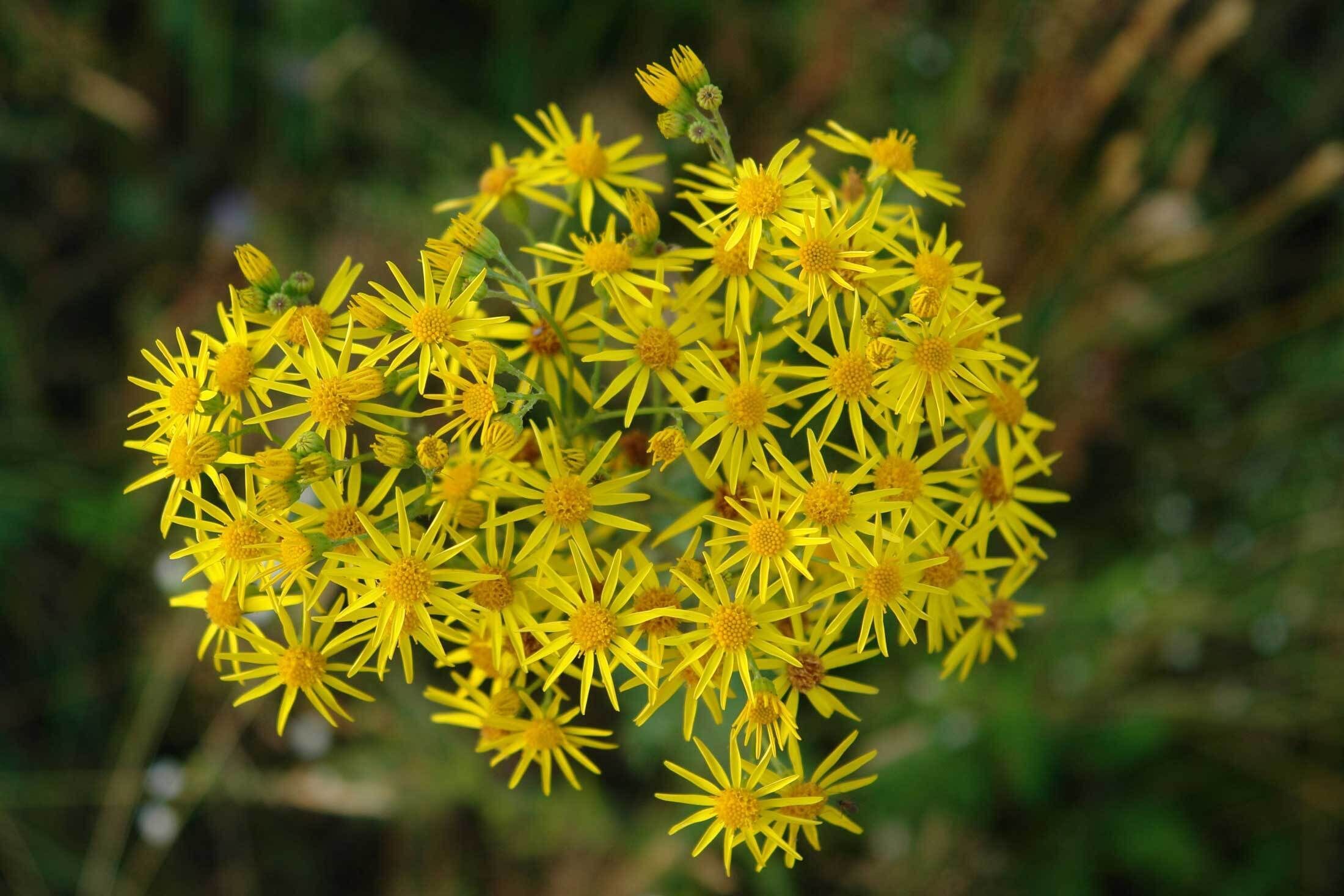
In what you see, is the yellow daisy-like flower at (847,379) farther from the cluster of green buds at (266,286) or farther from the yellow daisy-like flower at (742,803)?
the cluster of green buds at (266,286)

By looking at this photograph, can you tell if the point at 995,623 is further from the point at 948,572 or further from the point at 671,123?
the point at 671,123

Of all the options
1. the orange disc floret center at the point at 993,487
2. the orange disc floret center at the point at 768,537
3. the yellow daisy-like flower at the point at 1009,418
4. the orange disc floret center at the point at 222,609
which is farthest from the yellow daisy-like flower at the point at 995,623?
the orange disc floret center at the point at 222,609

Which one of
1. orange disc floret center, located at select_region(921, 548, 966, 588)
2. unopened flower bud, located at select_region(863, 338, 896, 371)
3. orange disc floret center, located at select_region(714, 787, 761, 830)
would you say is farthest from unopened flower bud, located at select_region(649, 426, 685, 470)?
orange disc floret center, located at select_region(714, 787, 761, 830)

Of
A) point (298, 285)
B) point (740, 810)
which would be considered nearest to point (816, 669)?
point (740, 810)

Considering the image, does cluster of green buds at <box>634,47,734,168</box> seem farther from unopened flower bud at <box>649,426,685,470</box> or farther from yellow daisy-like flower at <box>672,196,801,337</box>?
unopened flower bud at <box>649,426,685,470</box>

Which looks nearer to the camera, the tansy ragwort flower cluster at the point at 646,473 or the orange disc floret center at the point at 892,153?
the tansy ragwort flower cluster at the point at 646,473

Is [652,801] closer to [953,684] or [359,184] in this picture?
[953,684]
